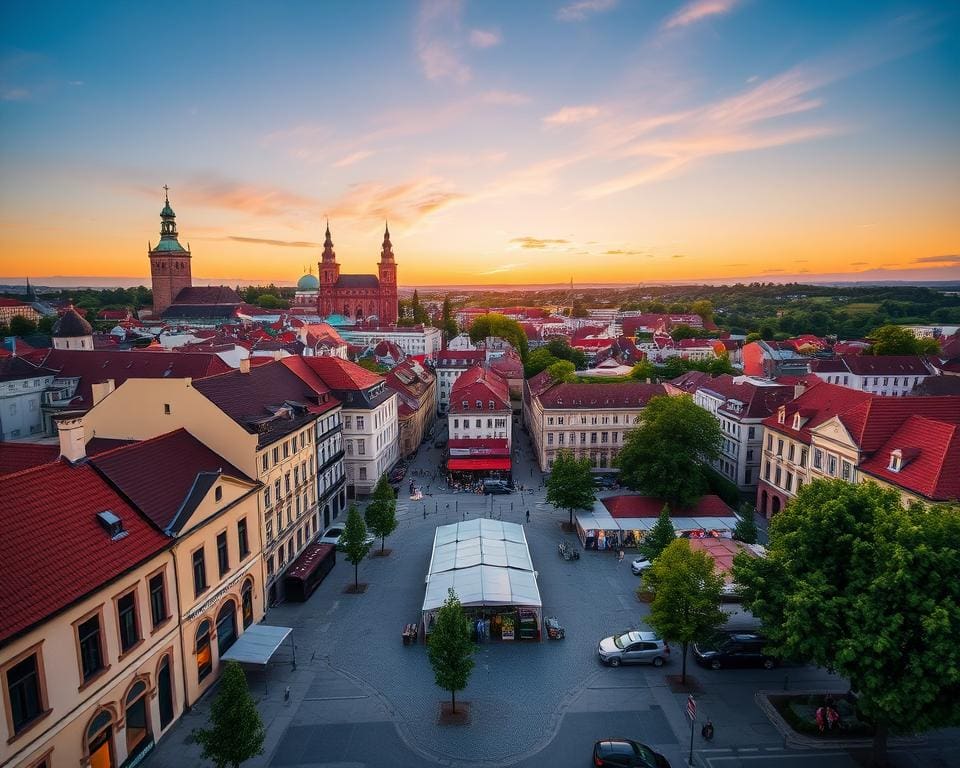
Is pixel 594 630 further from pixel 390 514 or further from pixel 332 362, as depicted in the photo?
pixel 332 362

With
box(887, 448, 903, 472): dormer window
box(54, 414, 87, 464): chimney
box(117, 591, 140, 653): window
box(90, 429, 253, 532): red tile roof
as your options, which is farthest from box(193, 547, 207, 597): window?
box(887, 448, 903, 472): dormer window

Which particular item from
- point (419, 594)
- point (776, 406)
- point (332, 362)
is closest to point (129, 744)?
point (419, 594)

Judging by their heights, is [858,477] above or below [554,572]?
above

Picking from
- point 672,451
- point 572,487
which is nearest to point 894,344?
point 672,451

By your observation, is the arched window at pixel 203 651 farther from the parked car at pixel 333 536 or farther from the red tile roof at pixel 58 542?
the parked car at pixel 333 536

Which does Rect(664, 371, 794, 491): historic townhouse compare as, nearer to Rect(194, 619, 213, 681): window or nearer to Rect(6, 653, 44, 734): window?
Rect(194, 619, 213, 681): window

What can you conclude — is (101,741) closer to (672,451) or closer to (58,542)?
(58,542)

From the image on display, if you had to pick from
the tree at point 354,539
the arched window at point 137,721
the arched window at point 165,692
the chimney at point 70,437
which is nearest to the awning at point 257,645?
the arched window at point 165,692
